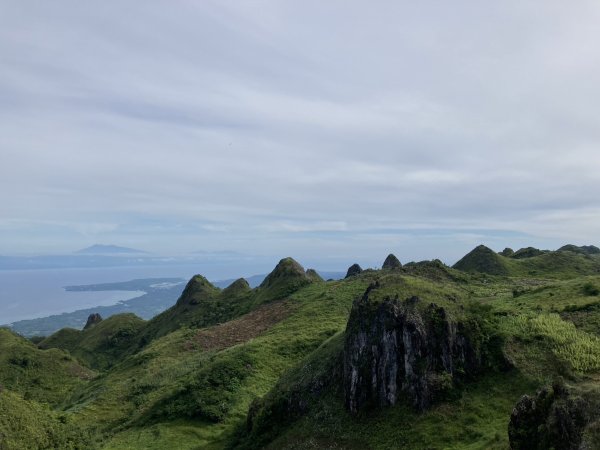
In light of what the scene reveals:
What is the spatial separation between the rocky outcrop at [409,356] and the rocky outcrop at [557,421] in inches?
364

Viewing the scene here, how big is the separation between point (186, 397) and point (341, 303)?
99.8 feet

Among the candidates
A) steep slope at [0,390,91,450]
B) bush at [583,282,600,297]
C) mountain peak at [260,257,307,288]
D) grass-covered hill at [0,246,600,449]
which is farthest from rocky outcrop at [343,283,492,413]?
mountain peak at [260,257,307,288]

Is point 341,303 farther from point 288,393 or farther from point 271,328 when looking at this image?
point 288,393

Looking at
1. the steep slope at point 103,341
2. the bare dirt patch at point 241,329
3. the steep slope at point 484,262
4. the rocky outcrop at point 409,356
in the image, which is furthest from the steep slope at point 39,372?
the steep slope at point 484,262

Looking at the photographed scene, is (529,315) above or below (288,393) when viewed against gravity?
above

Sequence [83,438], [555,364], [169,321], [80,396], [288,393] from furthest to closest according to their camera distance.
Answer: [169,321], [80,396], [288,393], [83,438], [555,364]

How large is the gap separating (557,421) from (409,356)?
12.8 meters

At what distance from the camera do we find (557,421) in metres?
19.5

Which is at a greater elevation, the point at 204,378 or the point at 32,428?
the point at 32,428

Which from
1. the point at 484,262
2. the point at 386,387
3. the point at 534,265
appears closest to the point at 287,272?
the point at 484,262

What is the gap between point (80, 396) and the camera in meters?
64.5

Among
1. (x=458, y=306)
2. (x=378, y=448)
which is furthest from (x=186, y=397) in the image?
(x=458, y=306)

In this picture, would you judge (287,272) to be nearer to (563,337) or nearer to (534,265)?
(534,265)

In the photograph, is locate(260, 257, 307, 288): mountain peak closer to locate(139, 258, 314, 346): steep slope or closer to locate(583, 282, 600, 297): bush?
locate(139, 258, 314, 346): steep slope
